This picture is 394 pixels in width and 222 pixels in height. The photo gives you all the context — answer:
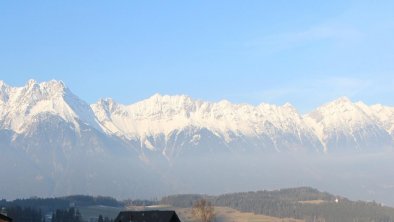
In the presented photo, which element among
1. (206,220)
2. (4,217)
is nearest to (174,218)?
(206,220)

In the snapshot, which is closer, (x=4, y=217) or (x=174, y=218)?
(x=4, y=217)

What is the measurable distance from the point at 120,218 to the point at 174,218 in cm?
1249

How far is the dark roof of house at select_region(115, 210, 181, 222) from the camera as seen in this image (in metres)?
169

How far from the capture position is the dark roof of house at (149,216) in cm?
16912

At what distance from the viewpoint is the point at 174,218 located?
17175 cm

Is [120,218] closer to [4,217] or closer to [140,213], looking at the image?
[140,213]

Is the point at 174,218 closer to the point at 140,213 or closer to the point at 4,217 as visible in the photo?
the point at 140,213

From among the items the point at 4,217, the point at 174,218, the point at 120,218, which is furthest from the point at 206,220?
the point at 4,217

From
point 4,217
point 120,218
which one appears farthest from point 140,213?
point 4,217

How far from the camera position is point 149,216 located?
560ft

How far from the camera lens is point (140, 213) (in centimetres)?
17338

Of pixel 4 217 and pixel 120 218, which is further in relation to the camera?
pixel 120 218

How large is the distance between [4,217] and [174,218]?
170 ft
